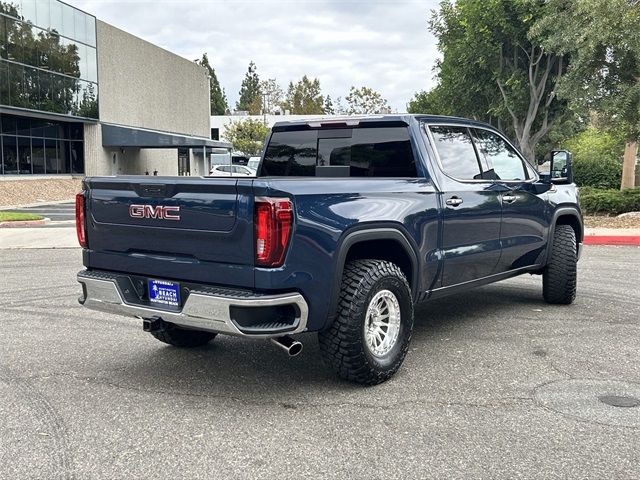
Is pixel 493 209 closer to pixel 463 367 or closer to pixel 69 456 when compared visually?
pixel 463 367

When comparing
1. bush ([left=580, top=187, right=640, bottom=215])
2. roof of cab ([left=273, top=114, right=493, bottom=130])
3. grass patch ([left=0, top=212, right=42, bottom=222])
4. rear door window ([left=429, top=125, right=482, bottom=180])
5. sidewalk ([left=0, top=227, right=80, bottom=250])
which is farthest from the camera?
grass patch ([left=0, top=212, right=42, bottom=222])

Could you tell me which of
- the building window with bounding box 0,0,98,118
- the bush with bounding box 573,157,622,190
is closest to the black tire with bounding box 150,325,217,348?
the building window with bounding box 0,0,98,118

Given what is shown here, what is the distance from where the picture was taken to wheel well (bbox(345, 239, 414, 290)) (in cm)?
473

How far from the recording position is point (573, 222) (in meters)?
7.39

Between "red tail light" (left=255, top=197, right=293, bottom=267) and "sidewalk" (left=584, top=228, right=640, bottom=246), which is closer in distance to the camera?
"red tail light" (left=255, top=197, right=293, bottom=267)

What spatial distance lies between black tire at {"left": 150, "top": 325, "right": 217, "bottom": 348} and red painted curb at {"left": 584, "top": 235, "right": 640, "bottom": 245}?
384 inches

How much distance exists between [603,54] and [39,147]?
2524cm

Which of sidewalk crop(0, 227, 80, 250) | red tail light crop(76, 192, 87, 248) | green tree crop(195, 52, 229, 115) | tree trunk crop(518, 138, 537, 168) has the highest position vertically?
green tree crop(195, 52, 229, 115)

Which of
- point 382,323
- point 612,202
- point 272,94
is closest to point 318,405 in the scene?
point 382,323

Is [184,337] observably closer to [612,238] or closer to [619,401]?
[619,401]

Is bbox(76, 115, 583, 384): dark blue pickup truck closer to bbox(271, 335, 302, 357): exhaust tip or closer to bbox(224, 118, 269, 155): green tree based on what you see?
bbox(271, 335, 302, 357): exhaust tip

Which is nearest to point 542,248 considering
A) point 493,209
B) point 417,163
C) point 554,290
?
point 554,290

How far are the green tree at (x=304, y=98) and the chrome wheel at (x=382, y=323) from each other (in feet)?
298

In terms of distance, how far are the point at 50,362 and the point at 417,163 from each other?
11.1 ft
